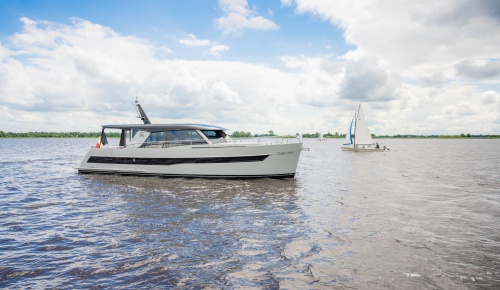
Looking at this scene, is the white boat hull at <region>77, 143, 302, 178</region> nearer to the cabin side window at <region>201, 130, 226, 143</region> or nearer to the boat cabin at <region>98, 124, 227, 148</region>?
the boat cabin at <region>98, 124, 227, 148</region>

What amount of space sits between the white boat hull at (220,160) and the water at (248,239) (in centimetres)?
312

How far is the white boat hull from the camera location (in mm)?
17547

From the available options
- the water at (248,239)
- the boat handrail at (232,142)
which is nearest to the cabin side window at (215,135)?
the boat handrail at (232,142)

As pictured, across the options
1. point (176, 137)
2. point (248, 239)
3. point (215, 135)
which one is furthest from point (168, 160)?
point (248, 239)

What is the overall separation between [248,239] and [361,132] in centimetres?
4852

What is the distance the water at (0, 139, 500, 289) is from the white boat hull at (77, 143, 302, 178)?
312 cm

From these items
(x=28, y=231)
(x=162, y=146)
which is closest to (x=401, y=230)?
(x=28, y=231)

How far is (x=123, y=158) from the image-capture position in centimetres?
2033

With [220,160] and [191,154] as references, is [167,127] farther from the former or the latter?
[220,160]

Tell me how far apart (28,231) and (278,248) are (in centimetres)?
703

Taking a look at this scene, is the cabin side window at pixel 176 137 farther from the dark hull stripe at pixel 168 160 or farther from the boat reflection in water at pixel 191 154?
the dark hull stripe at pixel 168 160

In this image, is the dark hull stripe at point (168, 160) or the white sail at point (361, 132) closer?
the dark hull stripe at point (168, 160)

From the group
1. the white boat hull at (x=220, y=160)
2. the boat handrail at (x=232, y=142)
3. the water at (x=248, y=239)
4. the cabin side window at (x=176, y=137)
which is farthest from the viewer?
the cabin side window at (x=176, y=137)

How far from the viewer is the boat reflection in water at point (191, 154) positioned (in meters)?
17.6
